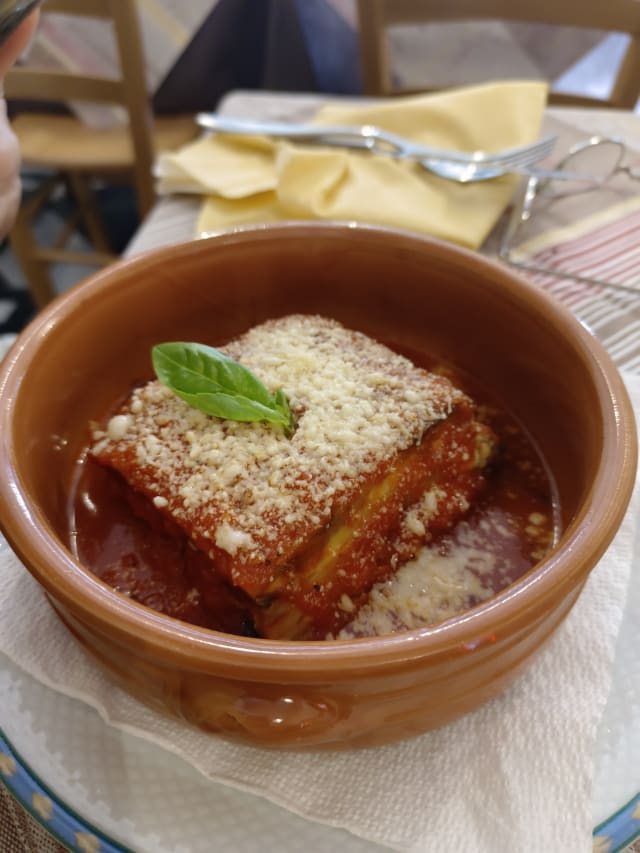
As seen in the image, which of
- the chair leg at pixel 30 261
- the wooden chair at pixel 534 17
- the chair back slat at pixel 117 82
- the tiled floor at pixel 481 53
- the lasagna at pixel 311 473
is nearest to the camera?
the lasagna at pixel 311 473

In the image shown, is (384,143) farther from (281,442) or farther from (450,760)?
(450,760)

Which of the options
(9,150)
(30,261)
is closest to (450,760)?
(9,150)

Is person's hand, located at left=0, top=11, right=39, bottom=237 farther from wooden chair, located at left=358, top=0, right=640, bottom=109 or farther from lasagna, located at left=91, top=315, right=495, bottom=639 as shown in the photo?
wooden chair, located at left=358, top=0, right=640, bottom=109

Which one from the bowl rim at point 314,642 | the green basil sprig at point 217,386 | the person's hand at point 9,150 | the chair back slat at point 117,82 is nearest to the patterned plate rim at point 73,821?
the bowl rim at point 314,642

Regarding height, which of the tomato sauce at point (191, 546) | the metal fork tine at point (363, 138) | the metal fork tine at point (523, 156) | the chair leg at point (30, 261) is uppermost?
the metal fork tine at point (523, 156)

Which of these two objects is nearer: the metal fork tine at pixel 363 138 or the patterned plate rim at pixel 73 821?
the patterned plate rim at pixel 73 821

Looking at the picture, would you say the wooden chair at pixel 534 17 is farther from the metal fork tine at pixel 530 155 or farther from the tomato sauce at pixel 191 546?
the tomato sauce at pixel 191 546

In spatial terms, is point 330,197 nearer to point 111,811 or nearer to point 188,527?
point 188,527

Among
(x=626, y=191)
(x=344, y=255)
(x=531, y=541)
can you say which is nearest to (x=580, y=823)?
(x=531, y=541)
